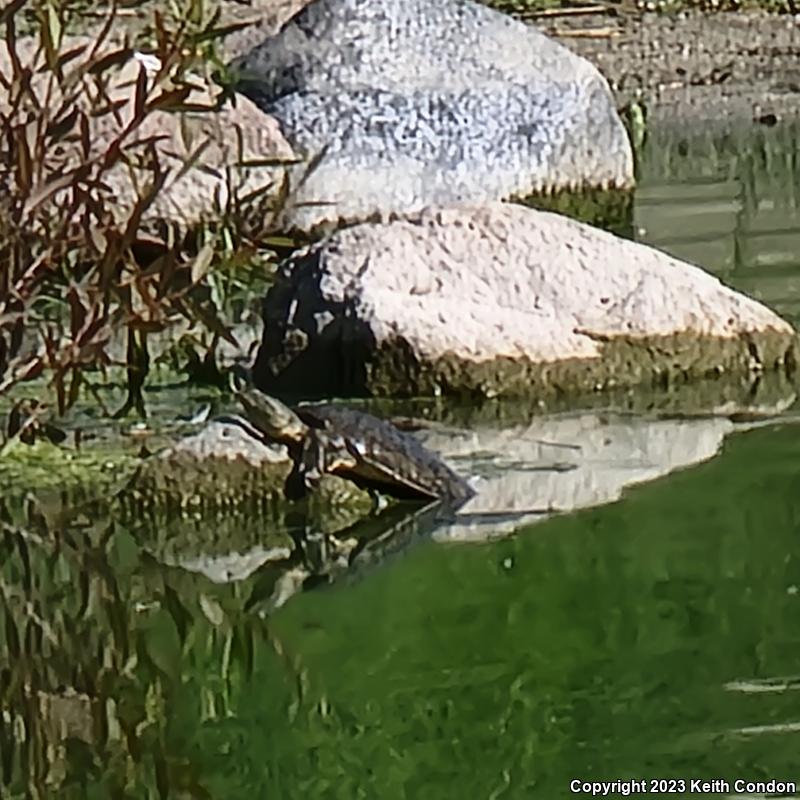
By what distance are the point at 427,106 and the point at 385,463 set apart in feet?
12.4

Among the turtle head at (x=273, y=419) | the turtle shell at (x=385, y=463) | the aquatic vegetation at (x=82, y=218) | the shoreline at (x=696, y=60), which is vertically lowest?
the shoreline at (x=696, y=60)

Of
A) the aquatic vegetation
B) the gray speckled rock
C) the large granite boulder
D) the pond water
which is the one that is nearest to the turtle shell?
the pond water

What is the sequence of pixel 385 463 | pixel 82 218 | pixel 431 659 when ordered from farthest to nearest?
pixel 385 463 → pixel 82 218 → pixel 431 659

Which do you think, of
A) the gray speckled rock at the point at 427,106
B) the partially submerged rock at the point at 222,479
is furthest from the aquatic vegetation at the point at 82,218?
the gray speckled rock at the point at 427,106

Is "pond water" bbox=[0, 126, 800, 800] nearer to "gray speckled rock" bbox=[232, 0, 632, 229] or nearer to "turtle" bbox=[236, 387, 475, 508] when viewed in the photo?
"turtle" bbox=[236, 387, 475, 508]

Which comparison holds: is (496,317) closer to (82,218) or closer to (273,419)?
(273,419)

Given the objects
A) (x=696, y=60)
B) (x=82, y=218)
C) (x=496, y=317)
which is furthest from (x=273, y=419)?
(x=696, y=60)

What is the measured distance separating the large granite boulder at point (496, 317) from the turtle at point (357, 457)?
0.76m

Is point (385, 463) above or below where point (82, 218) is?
below

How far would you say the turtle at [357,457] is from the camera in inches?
192

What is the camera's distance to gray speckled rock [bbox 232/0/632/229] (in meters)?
8.33

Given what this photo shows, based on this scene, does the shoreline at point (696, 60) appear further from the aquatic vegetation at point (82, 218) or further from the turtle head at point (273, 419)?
the aquatic vegetation at point (82, 218)

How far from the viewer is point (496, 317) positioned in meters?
5.87

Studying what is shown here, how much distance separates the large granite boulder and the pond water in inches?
29.8
